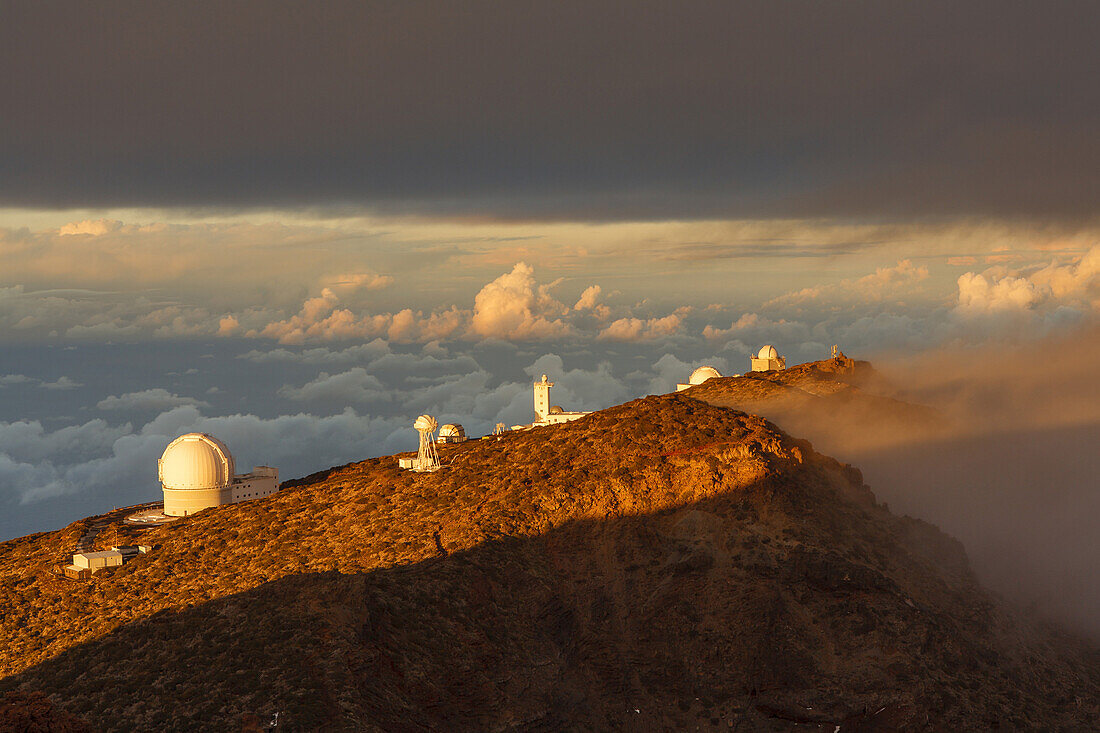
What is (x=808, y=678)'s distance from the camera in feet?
222

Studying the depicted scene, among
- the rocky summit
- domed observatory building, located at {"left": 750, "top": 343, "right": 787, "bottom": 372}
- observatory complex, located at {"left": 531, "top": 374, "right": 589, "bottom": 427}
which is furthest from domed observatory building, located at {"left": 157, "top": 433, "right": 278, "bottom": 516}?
domed observatory building, located at {"left": 750, "top": 343, "right": 787, "bottom": 372}

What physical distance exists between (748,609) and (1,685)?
52.6m

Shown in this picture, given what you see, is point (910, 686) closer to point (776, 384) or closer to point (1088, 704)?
point (1088, 704)

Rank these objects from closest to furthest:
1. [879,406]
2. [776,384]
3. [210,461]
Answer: [210,461], [879,406], [776,384]

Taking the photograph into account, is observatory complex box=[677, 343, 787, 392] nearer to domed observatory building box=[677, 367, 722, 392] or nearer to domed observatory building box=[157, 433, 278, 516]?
domed observatory building box=[677, 367, 722, 392]

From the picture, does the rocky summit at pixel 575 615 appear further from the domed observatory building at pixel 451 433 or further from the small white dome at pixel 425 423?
the domed observatory building at pixel 451 433

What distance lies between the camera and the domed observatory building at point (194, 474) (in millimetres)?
106750

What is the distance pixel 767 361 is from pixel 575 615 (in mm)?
91722

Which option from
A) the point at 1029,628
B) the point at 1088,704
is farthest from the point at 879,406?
the point at 1088,704

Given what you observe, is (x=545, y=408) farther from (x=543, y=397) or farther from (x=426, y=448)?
(x=426, y=448)

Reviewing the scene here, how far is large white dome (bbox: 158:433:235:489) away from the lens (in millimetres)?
106750

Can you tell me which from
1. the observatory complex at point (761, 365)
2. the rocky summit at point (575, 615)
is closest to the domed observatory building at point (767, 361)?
the observatory complex at point (761, 365)

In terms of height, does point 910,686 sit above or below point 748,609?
below

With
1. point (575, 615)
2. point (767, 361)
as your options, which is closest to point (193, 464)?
point (575, 615)
